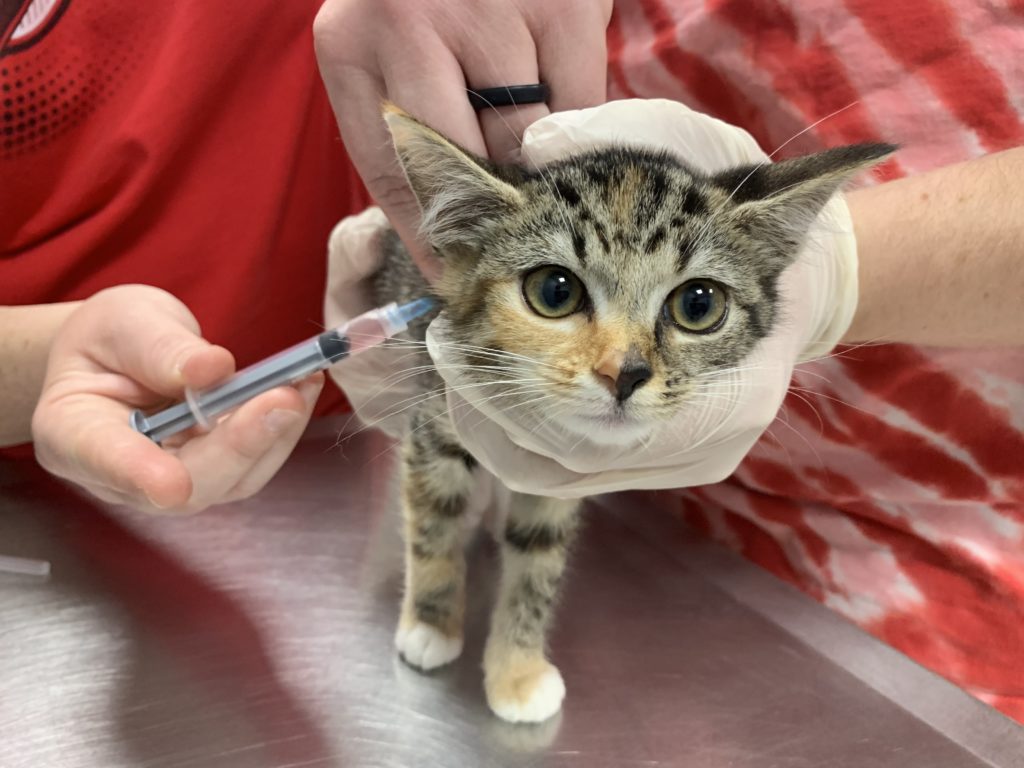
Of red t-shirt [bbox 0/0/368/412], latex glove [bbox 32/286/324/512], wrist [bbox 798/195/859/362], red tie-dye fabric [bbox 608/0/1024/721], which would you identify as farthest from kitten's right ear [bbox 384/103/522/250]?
red t-shirt [bbox 0/0/368/412]

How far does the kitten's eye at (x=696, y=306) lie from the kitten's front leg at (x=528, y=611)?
1.09 ft

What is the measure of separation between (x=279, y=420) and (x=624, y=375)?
1.11ft

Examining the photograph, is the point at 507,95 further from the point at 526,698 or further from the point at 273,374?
the point at 526,698

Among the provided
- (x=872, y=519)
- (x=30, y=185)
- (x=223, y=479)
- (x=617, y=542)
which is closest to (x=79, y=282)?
(x=30, y=185)

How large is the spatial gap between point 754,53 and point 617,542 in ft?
2.37

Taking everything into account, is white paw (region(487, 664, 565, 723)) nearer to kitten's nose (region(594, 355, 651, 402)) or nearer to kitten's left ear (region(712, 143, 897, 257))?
kitten's nose (region(594, 355, 651, 402))

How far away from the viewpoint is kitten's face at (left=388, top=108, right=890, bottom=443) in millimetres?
639

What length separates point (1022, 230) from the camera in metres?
0.71

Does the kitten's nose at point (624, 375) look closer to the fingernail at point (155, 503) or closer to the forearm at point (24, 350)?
the fingernail at point (155, 503)

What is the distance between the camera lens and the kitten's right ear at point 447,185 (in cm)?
64

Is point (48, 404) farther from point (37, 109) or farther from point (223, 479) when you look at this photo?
point (37, 109)

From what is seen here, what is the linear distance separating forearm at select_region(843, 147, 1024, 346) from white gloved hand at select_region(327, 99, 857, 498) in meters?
0.03

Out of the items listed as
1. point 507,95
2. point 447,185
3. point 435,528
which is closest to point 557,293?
point 447,185

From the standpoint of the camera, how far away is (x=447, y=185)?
0.69 meters
